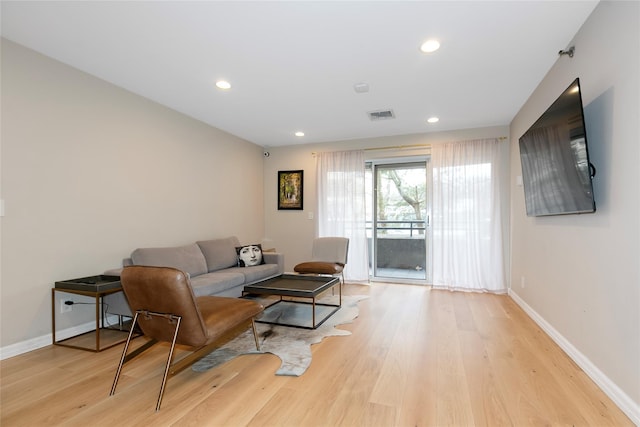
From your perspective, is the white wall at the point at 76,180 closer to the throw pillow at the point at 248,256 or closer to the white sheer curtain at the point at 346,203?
the throw pillow at the point at 248,256

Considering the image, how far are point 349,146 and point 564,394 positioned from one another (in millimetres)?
4263

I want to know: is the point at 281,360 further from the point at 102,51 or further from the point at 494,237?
the point at 494,237

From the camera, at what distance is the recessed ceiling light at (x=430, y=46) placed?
2432mm

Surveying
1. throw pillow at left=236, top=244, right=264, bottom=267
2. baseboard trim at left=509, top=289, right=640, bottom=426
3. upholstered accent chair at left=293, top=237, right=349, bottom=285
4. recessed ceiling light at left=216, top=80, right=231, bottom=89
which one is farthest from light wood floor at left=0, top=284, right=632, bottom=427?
recessed ceiling light at left=216, top=80, right=231, bottom=89

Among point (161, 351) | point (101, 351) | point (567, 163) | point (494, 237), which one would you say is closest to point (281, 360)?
point (161, 351)

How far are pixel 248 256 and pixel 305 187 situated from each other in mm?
1815

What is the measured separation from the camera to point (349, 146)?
17.7ft

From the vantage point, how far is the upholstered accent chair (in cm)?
446

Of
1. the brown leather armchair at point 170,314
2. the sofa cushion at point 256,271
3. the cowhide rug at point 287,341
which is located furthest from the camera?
the sofa cushion at point 256,271

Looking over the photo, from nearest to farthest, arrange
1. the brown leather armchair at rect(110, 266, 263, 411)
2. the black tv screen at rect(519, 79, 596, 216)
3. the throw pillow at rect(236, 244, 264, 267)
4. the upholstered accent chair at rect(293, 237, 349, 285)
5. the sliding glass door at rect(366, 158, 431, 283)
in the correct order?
the brown leather armchair at rect(110, 266, 263, 411) < the black tv screen at rect(519, 79, 596, 216) < the throw pillow at rect(236, 244, 264, 267) < the upholstered accent chair at rect(293, 237, 349, 285) < the sliding glass door at rect(366, 158, 431, 283)

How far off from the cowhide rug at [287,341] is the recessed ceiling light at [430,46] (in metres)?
2.54

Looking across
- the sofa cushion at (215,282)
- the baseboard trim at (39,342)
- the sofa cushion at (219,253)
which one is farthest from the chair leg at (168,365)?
the sofa cushion at (219,253)

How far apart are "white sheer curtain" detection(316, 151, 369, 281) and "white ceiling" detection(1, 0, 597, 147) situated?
146cm

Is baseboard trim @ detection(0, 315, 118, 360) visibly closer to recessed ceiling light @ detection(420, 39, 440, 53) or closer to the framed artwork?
the framed artwork
